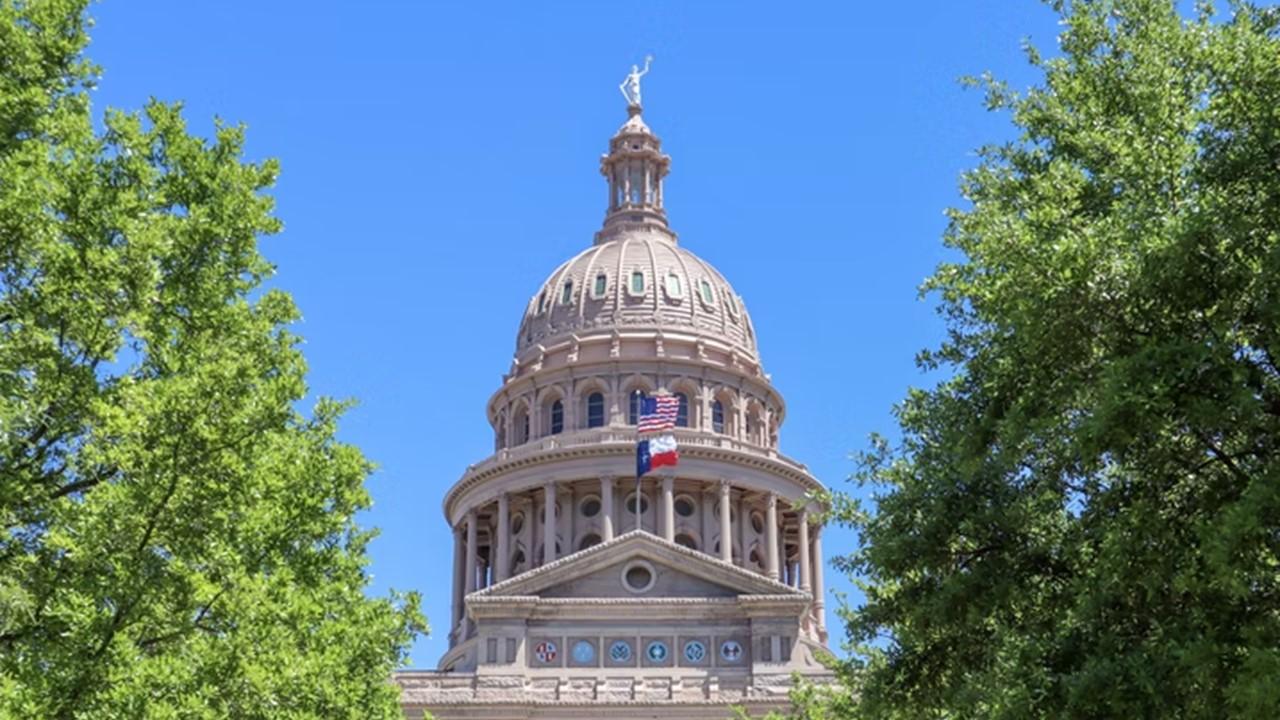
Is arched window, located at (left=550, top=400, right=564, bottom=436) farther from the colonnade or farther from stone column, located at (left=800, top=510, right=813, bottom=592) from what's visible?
stone column, located at (left=800, top=510, right=813, bottom=592)

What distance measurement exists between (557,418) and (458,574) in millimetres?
10381

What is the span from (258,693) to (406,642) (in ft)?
15.4

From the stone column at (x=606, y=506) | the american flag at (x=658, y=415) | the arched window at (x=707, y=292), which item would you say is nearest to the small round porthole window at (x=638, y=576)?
the american flag at (x=658, y=415)

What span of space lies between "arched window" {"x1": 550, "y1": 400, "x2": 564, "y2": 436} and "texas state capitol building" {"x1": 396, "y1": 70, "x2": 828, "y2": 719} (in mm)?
159

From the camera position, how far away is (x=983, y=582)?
20047 mm

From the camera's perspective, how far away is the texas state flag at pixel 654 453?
2923 inches

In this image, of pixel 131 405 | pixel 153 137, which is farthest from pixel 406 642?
pixel 153 137

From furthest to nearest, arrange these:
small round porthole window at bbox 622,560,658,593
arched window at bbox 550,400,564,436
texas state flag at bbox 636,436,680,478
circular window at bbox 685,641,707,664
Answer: arched window at bbox 550,400,564,436 → texas state flag at bbox 636,436,680,478 → small round porthole window at bbox 622,560,658,593 → circular window at bbox 685,641,707,664

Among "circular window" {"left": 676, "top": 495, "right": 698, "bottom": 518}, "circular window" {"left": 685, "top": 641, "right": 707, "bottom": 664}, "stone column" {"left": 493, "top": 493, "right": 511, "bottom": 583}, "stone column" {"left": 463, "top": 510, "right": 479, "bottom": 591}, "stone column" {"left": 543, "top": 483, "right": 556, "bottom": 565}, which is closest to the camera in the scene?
"circular window" {"left": 685, "top": 641, "right": 707, "bottom": 664}

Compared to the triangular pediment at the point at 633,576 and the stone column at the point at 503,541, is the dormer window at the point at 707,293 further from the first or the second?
the triangular pediment at the point at 633,576

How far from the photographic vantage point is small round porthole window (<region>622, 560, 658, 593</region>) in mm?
66875

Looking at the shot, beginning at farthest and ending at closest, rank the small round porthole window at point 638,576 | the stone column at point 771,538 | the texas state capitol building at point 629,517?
1. the stone column at point 771,538
2. the small round porthole window at point 638,576
3. the texas state capitol building at point 629,517

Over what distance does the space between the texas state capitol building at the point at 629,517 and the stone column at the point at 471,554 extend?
0.12m

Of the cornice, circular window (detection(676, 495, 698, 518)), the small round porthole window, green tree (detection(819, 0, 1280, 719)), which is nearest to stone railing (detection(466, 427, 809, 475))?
the cornice
